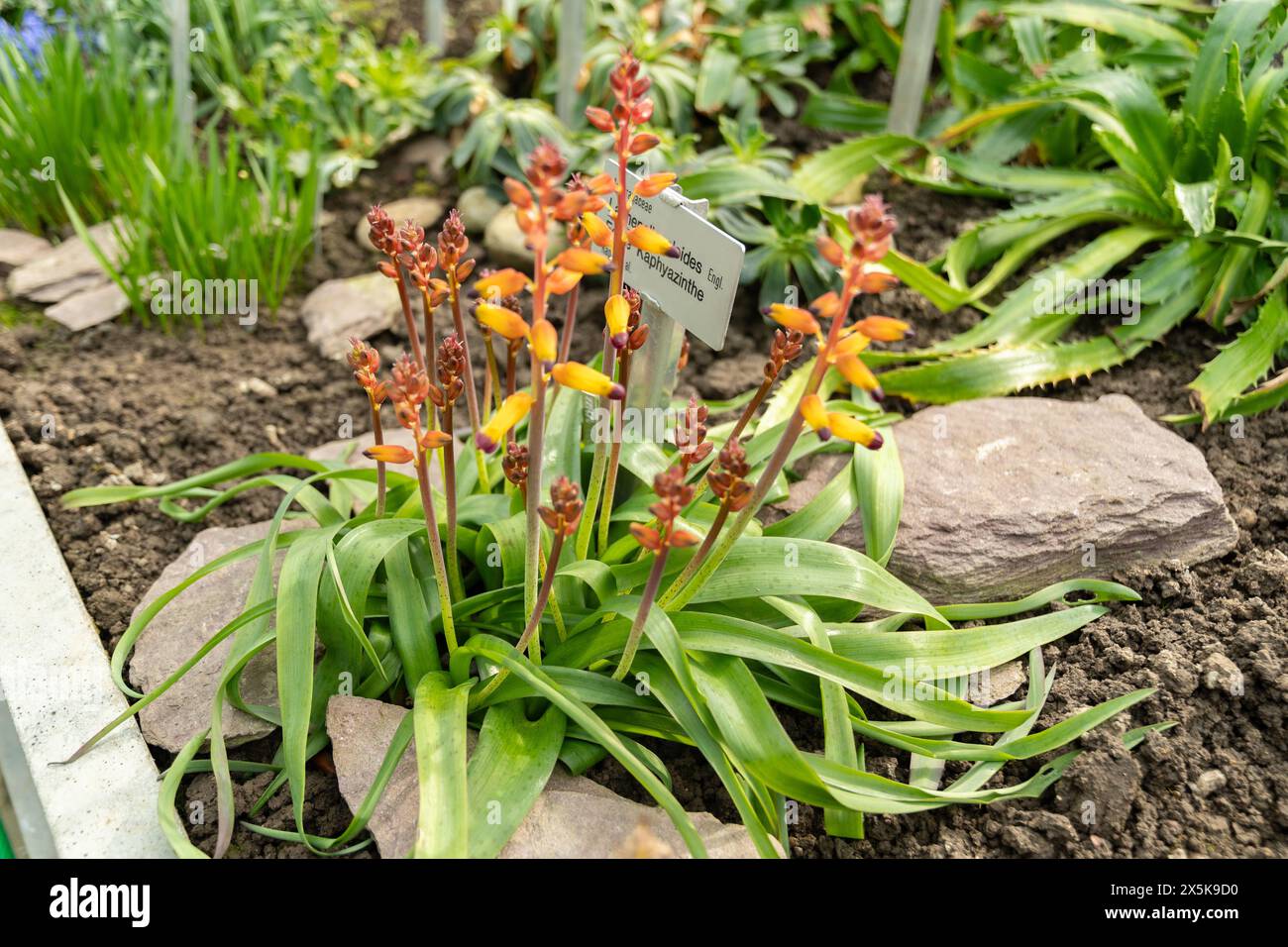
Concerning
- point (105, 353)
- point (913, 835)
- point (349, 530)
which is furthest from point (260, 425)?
point (913, 835)

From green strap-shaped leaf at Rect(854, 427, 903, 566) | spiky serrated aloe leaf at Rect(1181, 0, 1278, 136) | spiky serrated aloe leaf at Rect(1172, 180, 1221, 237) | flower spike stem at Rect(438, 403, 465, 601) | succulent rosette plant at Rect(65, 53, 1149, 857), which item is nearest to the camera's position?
succulent rosette plant at Rect(65, 53, 1149, 857)

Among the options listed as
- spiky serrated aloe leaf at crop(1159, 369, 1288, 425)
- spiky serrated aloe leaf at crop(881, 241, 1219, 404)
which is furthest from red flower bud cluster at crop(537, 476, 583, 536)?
spiky serrated aloe leaf at crop(1159, 369, 1288, 425)

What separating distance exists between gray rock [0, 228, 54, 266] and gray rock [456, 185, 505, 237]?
146 centimetres

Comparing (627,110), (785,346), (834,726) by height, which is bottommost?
(834,726)

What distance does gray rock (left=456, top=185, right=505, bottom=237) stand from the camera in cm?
403

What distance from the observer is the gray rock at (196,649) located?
2137mm

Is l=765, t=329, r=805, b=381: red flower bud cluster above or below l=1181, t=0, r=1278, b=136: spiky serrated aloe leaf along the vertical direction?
below

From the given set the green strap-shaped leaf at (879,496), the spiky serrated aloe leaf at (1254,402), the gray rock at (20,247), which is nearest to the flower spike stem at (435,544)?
the green strap-shaped leaf at (879,496)

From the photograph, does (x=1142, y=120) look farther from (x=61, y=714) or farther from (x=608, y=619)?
(x=61, y=714)

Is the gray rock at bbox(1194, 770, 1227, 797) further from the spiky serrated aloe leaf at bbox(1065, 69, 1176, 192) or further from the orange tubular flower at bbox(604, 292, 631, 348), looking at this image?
the spiky serrated aloe leaf at bbox(1065, 69, 1176, 192)

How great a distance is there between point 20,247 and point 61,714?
2305 millimetres

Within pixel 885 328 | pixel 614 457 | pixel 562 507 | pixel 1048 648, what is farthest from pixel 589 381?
pixel 1048 648

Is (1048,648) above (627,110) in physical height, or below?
below

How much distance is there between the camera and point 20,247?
3830mm
